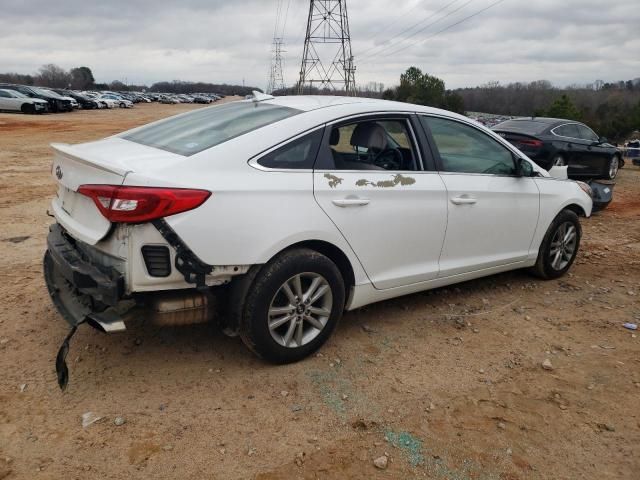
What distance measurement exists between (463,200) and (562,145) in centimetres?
876

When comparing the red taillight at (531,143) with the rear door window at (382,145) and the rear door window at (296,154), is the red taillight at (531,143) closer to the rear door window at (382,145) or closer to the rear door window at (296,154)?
the rear door window at (382,145)

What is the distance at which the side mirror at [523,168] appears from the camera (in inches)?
182

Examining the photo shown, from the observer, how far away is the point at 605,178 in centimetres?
1341

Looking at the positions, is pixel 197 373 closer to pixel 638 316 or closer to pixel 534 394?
pixel 534 394

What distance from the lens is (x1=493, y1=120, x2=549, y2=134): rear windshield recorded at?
11.9 meters

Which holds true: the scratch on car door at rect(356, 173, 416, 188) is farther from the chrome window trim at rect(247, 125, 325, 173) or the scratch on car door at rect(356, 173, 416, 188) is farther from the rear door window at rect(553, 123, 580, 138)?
the rear door window at rect(553, 123, 580, 138)

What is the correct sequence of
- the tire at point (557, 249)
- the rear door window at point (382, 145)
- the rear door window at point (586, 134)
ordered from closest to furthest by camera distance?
1. the rear door window at point (382, 145)
2. the tire at point (557, 249)
3. the rear door window at point (586, 134)

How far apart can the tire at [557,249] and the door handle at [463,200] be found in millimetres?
1303

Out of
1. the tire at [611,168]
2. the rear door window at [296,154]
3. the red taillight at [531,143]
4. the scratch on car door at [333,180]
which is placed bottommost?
the tire at [611,168]

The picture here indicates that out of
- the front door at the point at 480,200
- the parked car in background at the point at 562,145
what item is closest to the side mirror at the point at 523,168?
the front door at the point at 480,200

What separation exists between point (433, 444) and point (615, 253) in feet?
15.9

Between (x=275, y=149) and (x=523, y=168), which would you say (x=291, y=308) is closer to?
(x=275, y=149)

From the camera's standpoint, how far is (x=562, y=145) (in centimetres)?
1163

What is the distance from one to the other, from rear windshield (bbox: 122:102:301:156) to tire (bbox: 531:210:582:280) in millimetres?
2886
